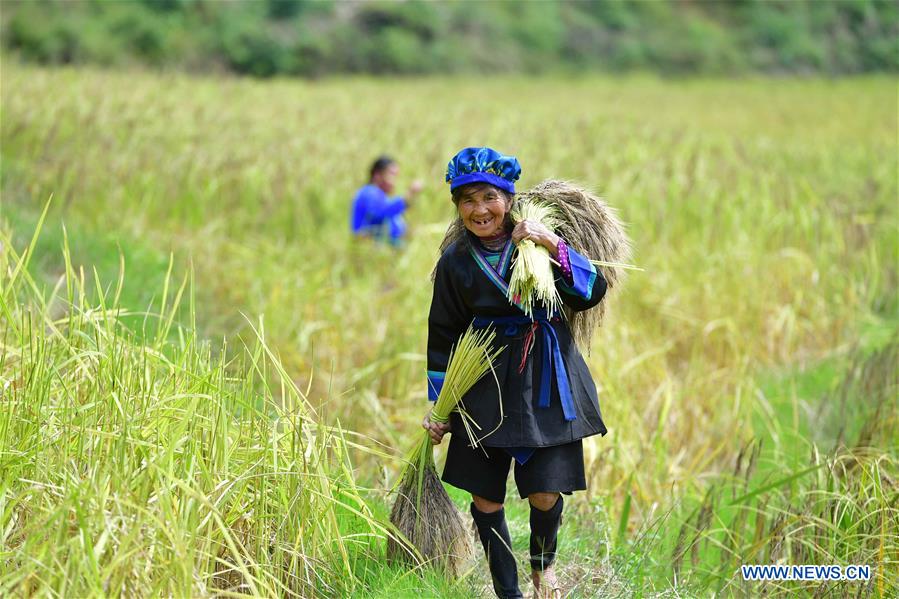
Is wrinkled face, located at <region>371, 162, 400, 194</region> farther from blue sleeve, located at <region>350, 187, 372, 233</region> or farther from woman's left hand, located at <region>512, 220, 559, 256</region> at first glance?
woman's left hand, located at <region>512, 220, 559, 256</region>

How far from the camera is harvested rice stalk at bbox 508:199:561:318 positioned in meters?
2.63

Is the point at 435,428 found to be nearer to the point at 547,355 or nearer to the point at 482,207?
the point at 547,355

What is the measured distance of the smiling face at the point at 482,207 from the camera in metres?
2.77

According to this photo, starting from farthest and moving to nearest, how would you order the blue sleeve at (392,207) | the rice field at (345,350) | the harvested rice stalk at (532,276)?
the blue sleeve at (392,207)
the harvested rice stalk at (532,276)
the rice field at (345,350)

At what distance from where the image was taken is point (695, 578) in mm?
3377

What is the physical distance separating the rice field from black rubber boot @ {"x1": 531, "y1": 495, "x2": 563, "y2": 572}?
20cm

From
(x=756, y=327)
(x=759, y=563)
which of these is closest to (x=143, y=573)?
(x=759, y=563)

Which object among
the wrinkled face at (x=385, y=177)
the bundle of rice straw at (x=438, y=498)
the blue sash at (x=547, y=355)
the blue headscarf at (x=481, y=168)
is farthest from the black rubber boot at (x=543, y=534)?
the wrinkled face at (x=385, y=177)

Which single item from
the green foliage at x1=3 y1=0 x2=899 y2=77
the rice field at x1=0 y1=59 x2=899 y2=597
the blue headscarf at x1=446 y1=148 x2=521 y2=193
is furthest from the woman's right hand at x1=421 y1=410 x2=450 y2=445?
the green foliage at x1=3 y1=0 x2=899 y2=77

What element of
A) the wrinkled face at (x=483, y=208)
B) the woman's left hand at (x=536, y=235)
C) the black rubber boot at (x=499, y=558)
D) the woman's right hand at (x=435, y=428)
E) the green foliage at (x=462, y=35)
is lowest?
the black rubber boot at (x=499, y=558)

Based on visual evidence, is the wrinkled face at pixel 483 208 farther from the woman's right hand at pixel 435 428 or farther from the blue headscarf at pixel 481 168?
the woman's right hand at pixel 435 428

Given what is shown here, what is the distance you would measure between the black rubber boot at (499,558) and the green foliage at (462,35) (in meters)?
17.0

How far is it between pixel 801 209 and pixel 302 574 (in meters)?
5.48

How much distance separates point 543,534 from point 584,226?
905mm
